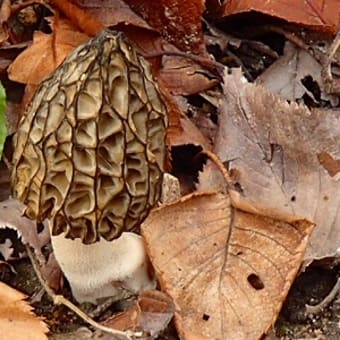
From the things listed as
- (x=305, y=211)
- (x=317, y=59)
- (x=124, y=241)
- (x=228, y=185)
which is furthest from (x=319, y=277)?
(x=317, y=59)

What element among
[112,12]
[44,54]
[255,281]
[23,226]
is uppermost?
[112,12]

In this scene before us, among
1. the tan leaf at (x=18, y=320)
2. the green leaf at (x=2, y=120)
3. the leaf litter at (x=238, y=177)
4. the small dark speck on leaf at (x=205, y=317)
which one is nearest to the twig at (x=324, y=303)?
the leaf litter at (x=238, y=177)

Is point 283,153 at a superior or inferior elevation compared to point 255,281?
superior

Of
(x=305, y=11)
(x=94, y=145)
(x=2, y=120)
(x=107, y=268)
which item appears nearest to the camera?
(x=94, y=145)

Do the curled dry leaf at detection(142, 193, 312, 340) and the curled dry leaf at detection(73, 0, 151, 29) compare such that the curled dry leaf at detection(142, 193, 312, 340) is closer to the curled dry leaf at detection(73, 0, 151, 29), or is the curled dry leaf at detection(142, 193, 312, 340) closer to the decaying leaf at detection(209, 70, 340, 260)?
the decaying leaf at detection(209, 70, 340, 260)

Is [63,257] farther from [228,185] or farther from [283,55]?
[283,55]

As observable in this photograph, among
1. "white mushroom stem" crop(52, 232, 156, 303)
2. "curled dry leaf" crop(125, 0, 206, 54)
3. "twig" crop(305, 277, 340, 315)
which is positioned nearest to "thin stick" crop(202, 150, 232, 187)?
"white mushroom stem" crop(52, 232, 156, 303)

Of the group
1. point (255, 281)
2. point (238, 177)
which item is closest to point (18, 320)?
point (255, 281)

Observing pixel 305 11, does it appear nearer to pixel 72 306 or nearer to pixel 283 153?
pixel 283 153
